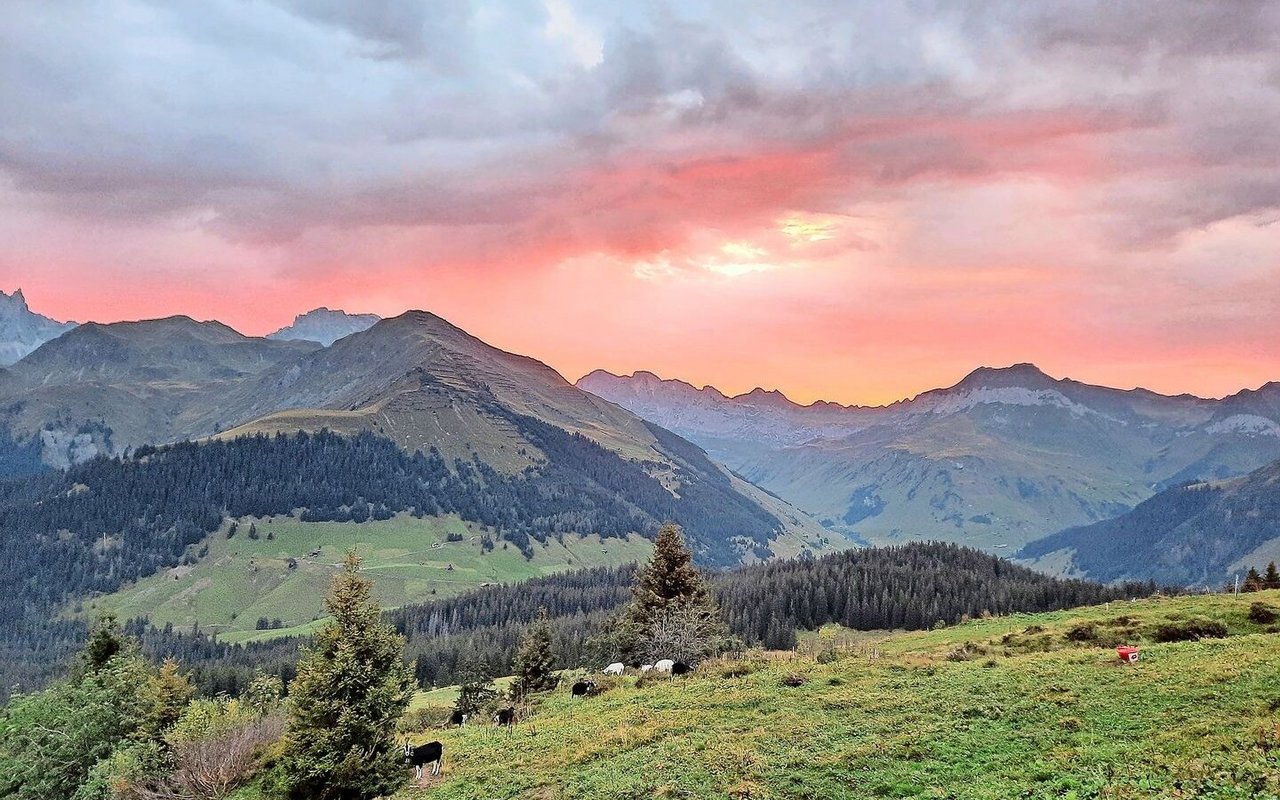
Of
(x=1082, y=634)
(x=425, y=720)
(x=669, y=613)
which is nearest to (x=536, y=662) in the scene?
(x=669, y=613)

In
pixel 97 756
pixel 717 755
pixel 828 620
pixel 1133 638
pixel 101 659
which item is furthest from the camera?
pixel 828 620

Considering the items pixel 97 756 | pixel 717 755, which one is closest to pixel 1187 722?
pixel 717 755

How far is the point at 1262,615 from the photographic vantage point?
5228 cm

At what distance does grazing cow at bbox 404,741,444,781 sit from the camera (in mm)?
40441

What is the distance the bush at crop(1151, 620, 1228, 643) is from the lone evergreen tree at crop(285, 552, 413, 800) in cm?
5003

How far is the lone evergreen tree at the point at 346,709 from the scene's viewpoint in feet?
118

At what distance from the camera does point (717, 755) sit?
33.2m

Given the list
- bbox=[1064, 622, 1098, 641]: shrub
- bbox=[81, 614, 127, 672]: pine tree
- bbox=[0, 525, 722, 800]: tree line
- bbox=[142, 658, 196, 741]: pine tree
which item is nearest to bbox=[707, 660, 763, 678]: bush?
bbox=[0, 525, 722, 800]: tree line

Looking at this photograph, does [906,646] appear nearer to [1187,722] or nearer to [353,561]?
[1187,722]

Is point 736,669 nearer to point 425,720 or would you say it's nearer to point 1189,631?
point 425,720

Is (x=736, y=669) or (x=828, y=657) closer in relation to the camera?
(x=736, y=669)

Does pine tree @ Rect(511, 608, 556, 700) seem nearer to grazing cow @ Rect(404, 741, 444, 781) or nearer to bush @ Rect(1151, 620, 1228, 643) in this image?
grazing cow @ Rect(404, 741, 444, 781)

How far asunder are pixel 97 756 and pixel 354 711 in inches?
1614

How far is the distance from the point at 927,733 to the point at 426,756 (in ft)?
90.1
